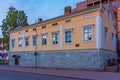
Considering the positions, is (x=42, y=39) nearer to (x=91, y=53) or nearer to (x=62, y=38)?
(x=62, y=38)

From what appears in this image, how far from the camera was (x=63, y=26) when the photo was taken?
3534 cm

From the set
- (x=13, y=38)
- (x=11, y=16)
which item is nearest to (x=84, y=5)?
(x=11, y=16)

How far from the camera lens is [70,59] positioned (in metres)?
33.5

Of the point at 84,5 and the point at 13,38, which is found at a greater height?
the point at 84,5

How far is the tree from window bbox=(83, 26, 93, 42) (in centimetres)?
3610

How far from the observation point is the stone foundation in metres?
30.0

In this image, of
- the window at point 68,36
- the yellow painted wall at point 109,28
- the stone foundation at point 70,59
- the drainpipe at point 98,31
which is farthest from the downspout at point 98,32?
the window at point 68,36

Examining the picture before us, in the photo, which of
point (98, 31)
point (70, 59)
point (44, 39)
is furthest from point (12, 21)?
point (98, 31)

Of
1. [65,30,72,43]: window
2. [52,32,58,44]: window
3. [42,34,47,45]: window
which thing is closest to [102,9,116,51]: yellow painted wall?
[65,30,72,43]: window

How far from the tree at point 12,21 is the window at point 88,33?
36101 mm

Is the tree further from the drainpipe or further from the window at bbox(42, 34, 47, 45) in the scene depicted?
the drainpipe

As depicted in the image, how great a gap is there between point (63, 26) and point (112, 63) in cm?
913

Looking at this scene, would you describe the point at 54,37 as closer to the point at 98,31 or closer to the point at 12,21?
the point at 98,31

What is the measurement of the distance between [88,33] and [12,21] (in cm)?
3806
